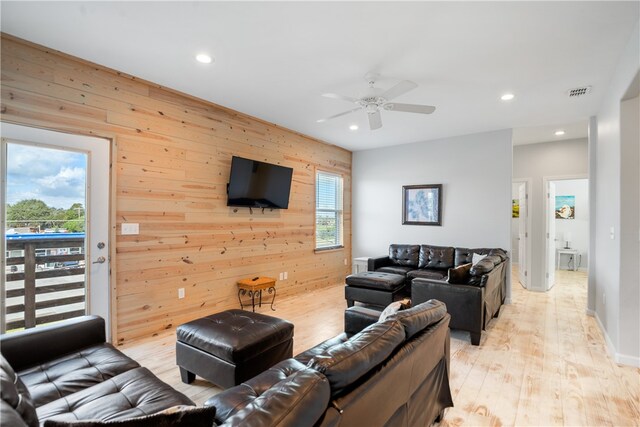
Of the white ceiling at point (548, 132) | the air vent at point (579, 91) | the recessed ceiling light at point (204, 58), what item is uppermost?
the white ceiling at point (548, 132)

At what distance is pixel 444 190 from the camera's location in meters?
5.50

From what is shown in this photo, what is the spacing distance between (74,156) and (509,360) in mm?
4472

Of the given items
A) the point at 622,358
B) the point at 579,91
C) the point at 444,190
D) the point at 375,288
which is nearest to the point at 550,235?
the point at 444,190

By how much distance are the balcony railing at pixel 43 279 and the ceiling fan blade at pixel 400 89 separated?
10.3 ft

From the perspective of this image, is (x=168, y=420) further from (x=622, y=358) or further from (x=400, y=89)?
(x=622, y=358)

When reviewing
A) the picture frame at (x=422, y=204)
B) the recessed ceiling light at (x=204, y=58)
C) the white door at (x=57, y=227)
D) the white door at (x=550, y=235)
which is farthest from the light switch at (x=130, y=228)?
the white door at (x=550, y=235)

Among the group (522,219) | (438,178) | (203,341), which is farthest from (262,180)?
(522,219)

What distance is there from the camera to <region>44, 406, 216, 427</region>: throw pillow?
2.61 ft

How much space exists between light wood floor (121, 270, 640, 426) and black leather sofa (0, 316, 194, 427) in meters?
0.73

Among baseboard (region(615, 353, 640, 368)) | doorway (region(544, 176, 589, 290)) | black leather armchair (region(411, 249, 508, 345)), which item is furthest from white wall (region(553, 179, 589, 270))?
baseboard (region(615, 353, 640, 368))

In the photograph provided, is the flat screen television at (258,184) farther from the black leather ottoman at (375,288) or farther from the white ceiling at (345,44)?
the black leather ottoman at (375,288)

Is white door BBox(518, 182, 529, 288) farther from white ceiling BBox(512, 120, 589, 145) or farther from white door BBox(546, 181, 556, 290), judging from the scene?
white ceiling BBox(512, 120, 589, 145)

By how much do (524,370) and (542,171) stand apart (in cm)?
455

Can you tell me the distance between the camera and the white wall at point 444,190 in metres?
4.97
